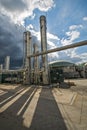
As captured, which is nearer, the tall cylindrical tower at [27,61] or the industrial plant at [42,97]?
the industrial plant at [42,97]

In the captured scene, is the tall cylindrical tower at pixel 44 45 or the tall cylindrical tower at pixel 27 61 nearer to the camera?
the tall cylindrical tower at pixel 44 45

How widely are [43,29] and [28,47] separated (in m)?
4.83

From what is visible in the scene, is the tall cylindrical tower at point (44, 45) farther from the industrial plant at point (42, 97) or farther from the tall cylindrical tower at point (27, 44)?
the tall cylindrical tower at point (27, 44)

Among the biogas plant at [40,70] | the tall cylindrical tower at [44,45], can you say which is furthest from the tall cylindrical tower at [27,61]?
the tall cylindrical tower at [44,45]

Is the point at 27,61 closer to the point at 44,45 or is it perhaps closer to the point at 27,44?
the point at 27,44

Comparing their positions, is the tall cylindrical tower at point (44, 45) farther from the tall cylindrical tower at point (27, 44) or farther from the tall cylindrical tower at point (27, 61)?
the tall cylindrical tower at point (27, 44)

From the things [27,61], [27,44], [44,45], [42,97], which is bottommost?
[42,97]

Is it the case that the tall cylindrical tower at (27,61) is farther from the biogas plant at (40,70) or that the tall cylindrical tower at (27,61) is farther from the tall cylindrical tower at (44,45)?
the tall cylindrical tower at (44,45)

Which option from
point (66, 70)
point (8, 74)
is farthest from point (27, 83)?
point (66, 70)

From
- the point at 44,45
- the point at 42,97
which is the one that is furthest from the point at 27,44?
the point at 42,97

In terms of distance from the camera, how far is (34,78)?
2367cm

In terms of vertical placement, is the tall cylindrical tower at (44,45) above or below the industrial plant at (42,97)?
above

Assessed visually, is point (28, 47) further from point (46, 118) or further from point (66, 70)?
point (66, 70)

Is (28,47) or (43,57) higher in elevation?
(28,47)
